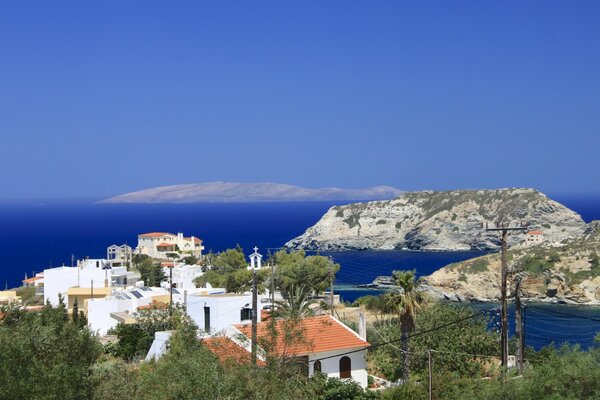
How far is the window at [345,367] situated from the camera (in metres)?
30.7

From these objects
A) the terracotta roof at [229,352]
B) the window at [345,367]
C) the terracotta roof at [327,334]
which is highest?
the terracotta roof at [229,352]

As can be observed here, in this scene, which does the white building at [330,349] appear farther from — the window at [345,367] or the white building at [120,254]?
the white building at [120,254]

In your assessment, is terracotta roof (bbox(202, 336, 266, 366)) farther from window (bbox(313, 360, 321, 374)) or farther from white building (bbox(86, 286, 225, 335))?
white building (bbox(86, 286, 225, 335))

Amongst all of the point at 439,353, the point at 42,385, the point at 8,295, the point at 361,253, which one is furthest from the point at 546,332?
the point at 361,253

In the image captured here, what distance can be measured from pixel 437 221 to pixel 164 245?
70.8m

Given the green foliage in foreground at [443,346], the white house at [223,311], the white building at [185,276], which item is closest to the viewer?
the green foliage in foreground at [443,346]

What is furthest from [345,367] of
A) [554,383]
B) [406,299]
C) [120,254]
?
[120,254]

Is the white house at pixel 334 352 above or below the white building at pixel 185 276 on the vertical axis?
above

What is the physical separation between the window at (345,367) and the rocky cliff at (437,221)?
122601mm

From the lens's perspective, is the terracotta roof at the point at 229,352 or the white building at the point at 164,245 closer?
the terracotta roof at the point at 229,352

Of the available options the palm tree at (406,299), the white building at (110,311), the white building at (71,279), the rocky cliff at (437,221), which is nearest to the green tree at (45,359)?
Result: the palm tree at (406,299)

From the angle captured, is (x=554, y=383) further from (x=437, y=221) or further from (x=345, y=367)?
(x=437, y=221)

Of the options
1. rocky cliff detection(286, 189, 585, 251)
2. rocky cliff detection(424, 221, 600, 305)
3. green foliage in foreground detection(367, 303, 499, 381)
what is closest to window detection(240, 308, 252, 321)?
green foliage in foreground detection(367, 303, 499, 381)

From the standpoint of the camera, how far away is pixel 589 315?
7188cm
